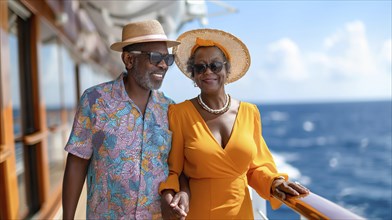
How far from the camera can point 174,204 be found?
5.46 feet

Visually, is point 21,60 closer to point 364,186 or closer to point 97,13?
point 97,13

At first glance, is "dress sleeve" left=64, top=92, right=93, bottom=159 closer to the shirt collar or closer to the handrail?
the shirt collar

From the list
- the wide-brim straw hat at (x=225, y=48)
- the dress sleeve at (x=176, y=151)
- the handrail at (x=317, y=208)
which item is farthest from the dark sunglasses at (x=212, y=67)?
the handrail at (x=317, y=208)

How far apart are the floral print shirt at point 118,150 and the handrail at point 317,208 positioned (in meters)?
0.56

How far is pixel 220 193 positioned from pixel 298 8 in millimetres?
75959

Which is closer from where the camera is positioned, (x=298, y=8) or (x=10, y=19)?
(x=10, y=19)

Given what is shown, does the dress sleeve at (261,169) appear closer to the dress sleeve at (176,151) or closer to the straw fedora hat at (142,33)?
the dress sleeve at (176,151)

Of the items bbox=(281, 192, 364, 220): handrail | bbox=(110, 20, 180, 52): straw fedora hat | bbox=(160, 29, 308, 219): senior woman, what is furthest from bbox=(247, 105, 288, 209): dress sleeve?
bbox=(110, 20, 180, 52): straw fedora hat

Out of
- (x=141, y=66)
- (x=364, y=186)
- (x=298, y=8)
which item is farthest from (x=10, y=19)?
(x=298, y=8)

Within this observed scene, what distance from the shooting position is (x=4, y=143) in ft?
10.1

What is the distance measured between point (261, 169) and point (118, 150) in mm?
659

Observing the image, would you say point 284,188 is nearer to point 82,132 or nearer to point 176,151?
point 176,151

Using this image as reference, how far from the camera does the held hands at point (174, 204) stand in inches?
65.4

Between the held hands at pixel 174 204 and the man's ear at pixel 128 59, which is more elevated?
the man's ear at pixel 128 59
